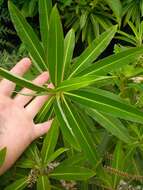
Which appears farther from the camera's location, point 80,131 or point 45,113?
point 45,113

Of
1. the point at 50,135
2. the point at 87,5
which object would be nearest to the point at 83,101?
the point at 50,135

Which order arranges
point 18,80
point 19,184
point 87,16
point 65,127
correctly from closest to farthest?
point 18,80, point 65,127, point 19,184, point 87,16

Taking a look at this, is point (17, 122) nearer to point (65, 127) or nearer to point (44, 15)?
point (65, 127)

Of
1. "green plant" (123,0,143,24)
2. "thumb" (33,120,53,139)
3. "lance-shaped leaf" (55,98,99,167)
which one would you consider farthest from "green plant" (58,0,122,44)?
"lance-shaped leaf" (55,98,99,167)

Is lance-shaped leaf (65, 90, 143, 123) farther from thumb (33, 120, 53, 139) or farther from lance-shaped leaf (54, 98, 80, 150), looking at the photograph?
thumb (33, 120, 53, 139)

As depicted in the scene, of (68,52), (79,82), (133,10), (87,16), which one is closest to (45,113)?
(68,52)

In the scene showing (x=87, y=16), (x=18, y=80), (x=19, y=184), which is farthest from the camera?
(x=87, y=16)

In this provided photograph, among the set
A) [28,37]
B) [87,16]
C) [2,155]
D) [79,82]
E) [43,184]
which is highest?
[87,16]
